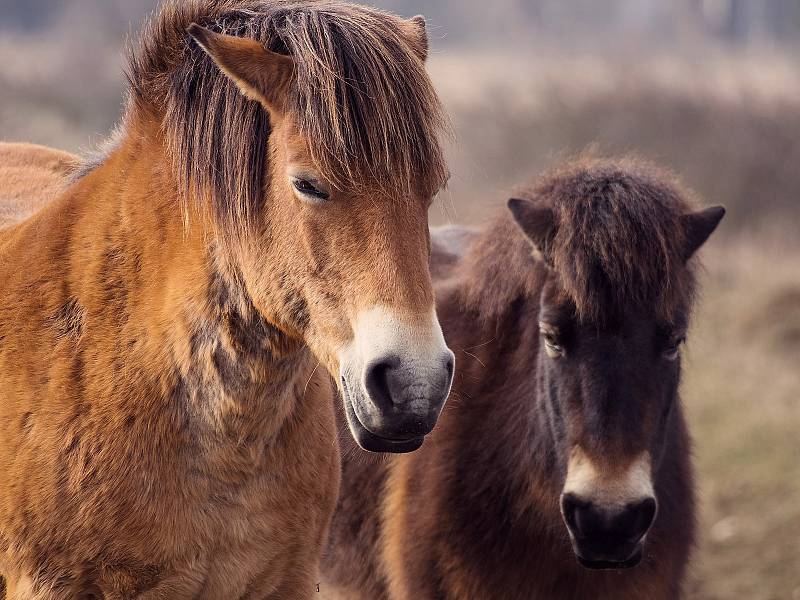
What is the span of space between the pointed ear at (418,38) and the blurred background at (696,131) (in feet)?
0.75

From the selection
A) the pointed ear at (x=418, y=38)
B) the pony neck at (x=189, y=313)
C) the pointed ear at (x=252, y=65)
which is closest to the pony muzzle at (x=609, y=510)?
the pony neck at (x=189, y=313)

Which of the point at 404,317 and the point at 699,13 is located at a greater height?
the point at 404,317

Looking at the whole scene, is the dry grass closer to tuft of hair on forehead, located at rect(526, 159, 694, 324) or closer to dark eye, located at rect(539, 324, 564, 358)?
tuft of hair on forehead, located at rect(526, 159, 694, 324)

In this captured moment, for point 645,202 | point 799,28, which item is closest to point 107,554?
point 645,202

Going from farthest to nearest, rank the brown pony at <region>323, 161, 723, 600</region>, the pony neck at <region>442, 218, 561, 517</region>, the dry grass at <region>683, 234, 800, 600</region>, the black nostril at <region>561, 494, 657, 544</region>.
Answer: the dry grass at <region>683, 234, 800, 600</region> < the pony neck at <region>442, 218, 561, 517</region> < the brown pony at <region>323, 161, 723, 600</region> < the black nostril at <region>561, 494, 657, 544</region>

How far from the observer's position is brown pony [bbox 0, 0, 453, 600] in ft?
7.32

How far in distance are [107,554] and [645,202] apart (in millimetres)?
2011

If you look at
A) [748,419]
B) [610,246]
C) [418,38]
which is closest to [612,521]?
[610,246]

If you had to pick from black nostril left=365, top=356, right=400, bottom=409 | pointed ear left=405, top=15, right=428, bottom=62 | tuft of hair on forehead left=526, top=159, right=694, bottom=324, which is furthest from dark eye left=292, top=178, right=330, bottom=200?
tuft of hair on forehead left=526, top=159, right=694, bottom=324

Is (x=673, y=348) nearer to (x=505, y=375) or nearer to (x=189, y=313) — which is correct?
(x=505, y=375)

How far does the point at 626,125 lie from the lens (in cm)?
1243

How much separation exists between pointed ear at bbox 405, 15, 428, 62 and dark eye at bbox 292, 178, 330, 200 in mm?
507

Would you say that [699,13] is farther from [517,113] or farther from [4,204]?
[4,204]

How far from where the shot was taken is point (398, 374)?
2.09 metres
